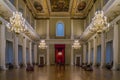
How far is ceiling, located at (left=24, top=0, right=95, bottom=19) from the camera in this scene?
3173cm

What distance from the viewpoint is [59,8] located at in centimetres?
3656

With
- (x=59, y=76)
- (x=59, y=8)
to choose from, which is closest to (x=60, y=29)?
(x=59, y=8)

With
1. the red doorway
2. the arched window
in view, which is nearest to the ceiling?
the arched window

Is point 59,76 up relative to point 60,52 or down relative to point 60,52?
down

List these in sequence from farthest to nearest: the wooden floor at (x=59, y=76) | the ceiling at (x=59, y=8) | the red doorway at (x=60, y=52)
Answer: the red doorway at (x=60, y=52) < the ceiling at (x=59, y=8) < the wooden floor at (x=59, y=76)

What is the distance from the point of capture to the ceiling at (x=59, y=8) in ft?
104

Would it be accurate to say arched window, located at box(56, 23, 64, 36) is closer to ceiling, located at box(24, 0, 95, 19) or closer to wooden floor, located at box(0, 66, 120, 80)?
ceiling, located at box(24, 0, 95, 19)

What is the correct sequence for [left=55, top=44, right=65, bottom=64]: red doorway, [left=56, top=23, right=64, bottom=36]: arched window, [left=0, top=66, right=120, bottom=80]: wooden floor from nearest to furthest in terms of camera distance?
[left=0, top=66, right=120, bottom=80]: wooden floor < [left=55, top=44, right=65, bottom=64]: red doorway < [left=56, top=23, right=64, bottom=36]: arched window

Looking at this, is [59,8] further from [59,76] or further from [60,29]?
[59,76]

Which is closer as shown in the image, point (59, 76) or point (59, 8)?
point (59, 76)

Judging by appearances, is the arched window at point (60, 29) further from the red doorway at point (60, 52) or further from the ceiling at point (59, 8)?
the red doorway at point (60, 52)

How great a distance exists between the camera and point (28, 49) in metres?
32.8

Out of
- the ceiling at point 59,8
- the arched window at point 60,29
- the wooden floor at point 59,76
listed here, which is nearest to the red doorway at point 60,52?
the arched window at point 60,29

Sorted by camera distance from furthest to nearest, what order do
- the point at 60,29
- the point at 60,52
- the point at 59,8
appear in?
the point at 60,29 → the point at 60,52 → the point at 59,8
